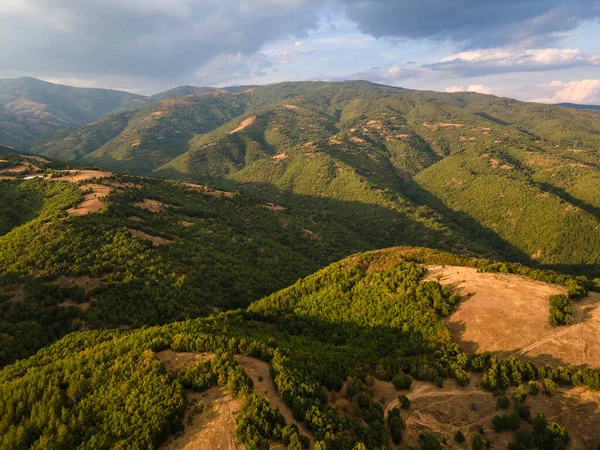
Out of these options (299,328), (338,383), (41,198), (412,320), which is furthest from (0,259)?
(412,320)

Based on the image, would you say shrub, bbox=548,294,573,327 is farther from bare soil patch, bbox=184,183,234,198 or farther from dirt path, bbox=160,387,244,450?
bare soil patch, bbox=184,183,234,198

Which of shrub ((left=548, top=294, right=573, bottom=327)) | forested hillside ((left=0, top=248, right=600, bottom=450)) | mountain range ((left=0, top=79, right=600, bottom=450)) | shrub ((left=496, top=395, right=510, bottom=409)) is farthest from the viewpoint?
shrub ((left=548, top=294, right=573, bottom=327))

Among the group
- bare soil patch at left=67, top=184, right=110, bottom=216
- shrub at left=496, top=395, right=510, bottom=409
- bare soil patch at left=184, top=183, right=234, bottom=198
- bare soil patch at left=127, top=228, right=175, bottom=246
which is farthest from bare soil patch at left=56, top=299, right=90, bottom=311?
bare soil patch at left=184, top=183, right=234, bottom=198

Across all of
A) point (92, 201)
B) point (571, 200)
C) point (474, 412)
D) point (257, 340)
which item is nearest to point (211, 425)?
point (257, 340)

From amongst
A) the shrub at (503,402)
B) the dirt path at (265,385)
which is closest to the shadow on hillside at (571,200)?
the shrub at (503,402)

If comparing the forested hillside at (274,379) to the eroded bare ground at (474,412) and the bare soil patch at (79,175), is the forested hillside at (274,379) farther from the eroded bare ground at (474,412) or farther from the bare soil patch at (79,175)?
the bare soil patch at (79,175)

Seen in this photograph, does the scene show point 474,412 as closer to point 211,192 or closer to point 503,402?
point 503,402
